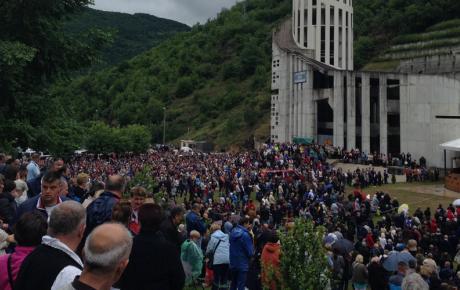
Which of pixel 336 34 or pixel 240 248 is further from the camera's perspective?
pixel 336 34

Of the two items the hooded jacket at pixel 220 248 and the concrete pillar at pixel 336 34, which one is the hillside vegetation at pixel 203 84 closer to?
the concrete pillar at pixel 336 34

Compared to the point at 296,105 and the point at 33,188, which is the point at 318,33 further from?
the point at 33,188

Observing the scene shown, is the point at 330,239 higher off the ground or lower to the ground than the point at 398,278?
higher

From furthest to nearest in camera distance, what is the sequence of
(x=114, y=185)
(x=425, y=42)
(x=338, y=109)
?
(x=425, y=42)
(x=338, y=109)
(x=114, y=185)

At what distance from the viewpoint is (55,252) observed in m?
3.59

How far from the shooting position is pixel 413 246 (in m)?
10.6

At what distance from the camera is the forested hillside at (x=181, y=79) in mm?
12180

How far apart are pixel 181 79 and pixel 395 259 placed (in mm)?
106634

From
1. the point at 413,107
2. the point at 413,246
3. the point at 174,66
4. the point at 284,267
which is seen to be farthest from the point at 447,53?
the point at 174,66

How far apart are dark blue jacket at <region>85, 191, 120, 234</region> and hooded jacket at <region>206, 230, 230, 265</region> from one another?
142 inches

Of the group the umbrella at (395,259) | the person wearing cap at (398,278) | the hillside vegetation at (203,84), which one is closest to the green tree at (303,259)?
the person wearing cap at (398,278)

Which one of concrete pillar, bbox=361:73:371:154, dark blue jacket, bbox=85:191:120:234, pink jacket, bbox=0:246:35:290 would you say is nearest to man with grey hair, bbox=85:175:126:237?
dark blue jacket, bbox=85:191:120:234

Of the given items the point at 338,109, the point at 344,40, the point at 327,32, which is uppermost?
the point at 327,32

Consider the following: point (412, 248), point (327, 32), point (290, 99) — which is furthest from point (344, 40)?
point (412, 248)
